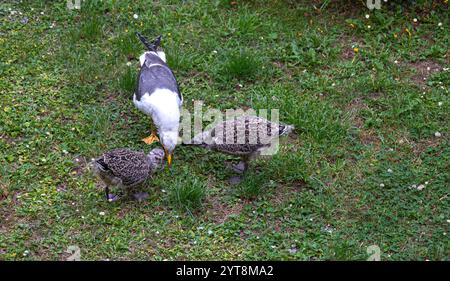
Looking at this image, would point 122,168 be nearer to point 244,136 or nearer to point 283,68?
point 244,136

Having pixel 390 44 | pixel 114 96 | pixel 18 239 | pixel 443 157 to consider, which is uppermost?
pixel 390 44

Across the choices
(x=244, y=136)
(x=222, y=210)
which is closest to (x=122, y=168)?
(x=222, y=210)

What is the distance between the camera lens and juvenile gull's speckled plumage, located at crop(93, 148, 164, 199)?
629 cm

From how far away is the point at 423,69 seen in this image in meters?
8.46

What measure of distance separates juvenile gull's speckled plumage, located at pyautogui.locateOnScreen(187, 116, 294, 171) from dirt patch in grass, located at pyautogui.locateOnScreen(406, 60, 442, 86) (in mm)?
2290

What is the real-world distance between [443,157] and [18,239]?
13.9 ft

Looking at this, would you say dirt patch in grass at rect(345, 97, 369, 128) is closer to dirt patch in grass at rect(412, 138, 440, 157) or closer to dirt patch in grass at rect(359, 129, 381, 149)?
dirt patch in grass at rect(359, 129, 381, 149)

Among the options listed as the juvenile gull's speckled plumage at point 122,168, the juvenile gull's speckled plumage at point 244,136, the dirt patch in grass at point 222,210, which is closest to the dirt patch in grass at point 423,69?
the juvenile gull's speckled plumage at point 244,136

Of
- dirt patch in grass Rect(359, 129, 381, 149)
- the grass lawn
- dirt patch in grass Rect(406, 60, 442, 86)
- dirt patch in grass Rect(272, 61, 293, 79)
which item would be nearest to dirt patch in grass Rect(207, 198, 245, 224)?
the grass lawn

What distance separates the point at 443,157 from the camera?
717cm

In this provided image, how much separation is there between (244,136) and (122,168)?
118 cm

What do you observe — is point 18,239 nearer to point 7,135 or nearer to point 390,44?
point 7,135

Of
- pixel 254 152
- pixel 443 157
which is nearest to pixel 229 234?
pixel 254 152

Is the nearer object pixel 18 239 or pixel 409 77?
pixel 18 239
